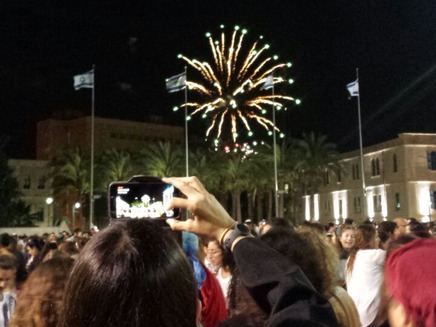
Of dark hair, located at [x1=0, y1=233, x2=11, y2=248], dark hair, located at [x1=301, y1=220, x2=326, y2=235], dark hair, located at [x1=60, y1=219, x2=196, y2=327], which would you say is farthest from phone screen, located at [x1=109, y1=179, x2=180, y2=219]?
dark hair, located at [x1=0, y1=233, x2=11, y2=248]

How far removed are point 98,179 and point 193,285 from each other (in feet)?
178

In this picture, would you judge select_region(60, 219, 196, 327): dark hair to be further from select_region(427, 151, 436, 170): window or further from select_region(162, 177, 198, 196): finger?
select_region(427, 151, 436, 170): window

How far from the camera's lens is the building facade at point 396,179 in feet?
189

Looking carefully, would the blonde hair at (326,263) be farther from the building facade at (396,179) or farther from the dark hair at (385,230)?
the building facade at (396,179)

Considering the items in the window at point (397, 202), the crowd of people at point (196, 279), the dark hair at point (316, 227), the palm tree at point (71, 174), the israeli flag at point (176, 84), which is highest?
the israeli flag at point (176, 84)

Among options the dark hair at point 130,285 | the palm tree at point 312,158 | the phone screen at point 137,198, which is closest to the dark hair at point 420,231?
the phone screen at point 137,198

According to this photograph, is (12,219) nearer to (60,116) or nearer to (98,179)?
(98,179)

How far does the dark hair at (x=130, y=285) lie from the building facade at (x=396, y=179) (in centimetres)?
5242

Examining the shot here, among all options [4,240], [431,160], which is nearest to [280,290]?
[4,240]

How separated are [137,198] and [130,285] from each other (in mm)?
2397

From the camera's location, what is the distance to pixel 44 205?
79062 millimetres

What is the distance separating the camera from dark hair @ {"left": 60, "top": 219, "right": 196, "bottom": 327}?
5.34 feet

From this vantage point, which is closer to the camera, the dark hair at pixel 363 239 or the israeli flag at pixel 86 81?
the dark hair at pixel 363 239

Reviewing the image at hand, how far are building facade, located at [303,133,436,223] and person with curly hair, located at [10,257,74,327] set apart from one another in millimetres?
50835
